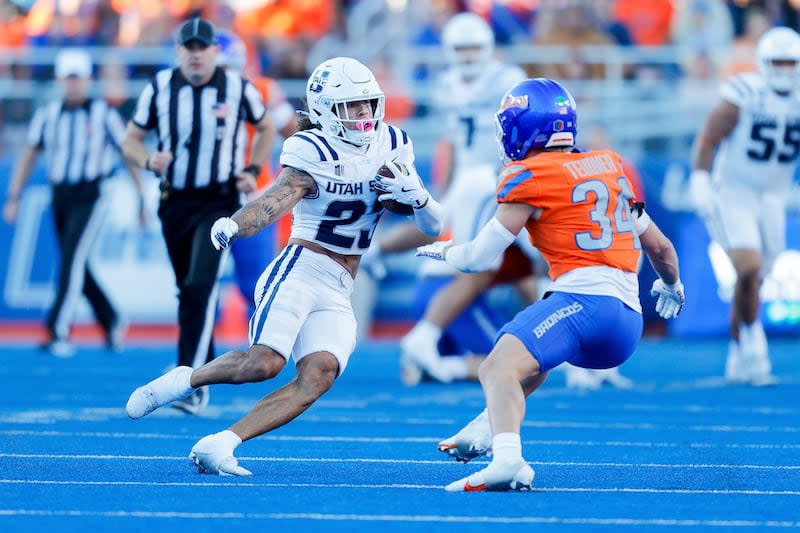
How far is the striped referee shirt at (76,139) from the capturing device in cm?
1210

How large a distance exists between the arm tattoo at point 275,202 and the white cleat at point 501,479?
1166 millimetres

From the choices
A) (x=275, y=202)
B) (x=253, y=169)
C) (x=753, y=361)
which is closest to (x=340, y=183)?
(x=275, y=202)

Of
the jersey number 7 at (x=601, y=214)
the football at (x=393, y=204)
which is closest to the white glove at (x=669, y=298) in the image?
the jersey number 7 at (x=601, y=214)

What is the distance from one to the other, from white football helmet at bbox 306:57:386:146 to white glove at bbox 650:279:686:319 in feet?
4.00

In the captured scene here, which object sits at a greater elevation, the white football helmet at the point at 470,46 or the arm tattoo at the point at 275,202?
the white football helmet at the point at 470,46

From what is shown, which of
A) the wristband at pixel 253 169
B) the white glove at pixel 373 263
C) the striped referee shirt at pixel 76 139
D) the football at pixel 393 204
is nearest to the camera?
the football at pixel 393 204

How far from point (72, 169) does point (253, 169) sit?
A: 4.54 metres

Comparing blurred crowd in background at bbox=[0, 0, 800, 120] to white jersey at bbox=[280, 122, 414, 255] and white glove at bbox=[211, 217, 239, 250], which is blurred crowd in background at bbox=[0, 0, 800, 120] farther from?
white glove at bbox=[211, 217, 239, 250]

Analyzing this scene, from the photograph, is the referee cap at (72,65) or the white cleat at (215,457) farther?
the referee cap at (72,65)

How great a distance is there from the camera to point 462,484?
5.11 m

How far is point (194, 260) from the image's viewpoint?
7742 mm

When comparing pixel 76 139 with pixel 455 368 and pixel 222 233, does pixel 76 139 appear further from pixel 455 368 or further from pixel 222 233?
pixel 222 233

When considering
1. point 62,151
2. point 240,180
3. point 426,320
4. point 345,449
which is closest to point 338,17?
point 62,151

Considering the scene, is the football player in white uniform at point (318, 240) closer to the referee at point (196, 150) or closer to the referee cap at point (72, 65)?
the referee at point (196, 150)
